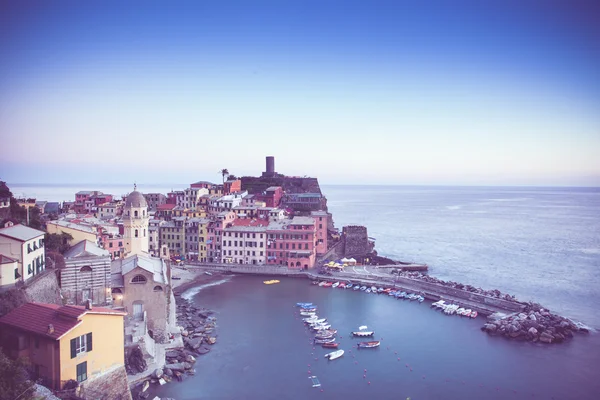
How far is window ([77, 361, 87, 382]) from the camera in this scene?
17.8 meters

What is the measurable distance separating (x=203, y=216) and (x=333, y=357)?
3770 centimetres

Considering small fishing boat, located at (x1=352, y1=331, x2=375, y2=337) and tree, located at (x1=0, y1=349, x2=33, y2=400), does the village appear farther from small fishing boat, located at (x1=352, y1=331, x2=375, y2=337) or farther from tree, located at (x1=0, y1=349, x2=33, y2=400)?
small fishing boat, located at (x1=352, y1=331, x2=375, y2=337)

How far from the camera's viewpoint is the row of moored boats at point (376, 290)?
43.6 meters

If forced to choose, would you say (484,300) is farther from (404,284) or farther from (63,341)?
(63,341)

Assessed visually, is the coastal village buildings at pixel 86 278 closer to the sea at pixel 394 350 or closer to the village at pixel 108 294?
the village at pixel 108 294

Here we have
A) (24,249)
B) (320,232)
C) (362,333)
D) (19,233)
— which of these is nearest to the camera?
(24,249)

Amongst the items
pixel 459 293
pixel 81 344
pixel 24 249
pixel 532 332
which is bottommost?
pixel 532 332

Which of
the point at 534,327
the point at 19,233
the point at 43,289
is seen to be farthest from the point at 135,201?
the point at 534,327

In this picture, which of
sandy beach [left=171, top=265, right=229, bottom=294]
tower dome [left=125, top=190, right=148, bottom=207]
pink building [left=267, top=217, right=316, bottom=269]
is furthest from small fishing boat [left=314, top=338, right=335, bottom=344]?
pink building [left=267, top=217, right=316, bottom=269]

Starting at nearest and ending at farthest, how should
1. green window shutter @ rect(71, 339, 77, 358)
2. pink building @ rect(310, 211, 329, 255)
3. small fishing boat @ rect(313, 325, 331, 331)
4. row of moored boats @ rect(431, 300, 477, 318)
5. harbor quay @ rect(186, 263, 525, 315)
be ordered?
1. green window shutter @ rect(71, 339, 77, 358)
2. small fishing boat @ rect(313, 325, 331, 331)
3. row of moored boats @ rect(431, 300, 477, 318)
4. harbor quay @ rect(186, 263, 525, 315)
5. pink building @ rect(310, 211, 329, 255)

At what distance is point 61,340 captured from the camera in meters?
17.1

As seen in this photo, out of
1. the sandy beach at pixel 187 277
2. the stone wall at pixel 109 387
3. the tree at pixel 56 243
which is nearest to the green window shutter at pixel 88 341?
the stone wall at pixel 109 387

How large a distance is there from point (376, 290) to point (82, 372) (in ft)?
109

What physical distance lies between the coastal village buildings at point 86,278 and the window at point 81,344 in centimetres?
855
